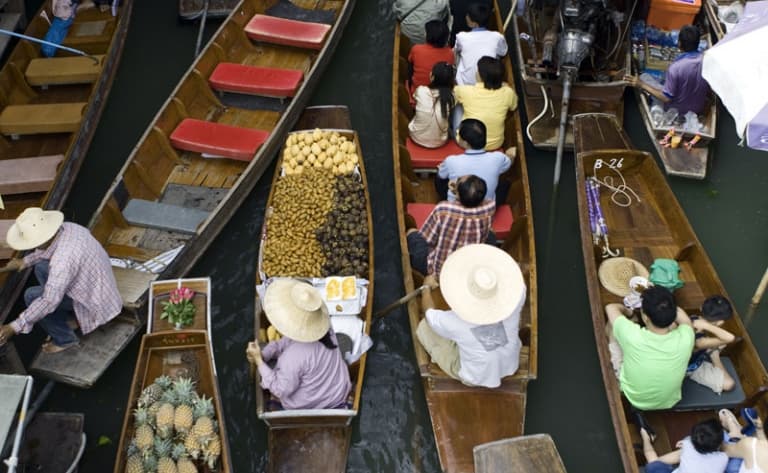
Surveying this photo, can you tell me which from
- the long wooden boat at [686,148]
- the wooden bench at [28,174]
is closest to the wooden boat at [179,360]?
the wooden bench at [28,174]

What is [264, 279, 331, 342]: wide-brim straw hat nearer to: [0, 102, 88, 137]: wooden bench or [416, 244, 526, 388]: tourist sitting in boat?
[416, 244, 526, 388]: tourist sitting in boat

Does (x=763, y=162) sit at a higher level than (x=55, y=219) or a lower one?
lower

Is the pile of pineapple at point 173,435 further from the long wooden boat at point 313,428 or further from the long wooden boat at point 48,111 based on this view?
the long wooden boat at point 48,111

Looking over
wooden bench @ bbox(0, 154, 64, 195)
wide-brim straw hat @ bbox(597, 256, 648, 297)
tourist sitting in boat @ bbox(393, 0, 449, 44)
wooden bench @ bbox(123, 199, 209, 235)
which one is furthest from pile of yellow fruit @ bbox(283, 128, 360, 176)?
wide-brim straw hat @ bbox(597, 256, 648, 297)

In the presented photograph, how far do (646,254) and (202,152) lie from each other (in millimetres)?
4295

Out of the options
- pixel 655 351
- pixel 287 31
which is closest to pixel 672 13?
pixel 287 31

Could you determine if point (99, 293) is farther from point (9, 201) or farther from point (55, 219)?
point (9, 201)

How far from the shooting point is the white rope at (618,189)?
21.8 feet

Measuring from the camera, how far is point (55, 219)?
516 cm

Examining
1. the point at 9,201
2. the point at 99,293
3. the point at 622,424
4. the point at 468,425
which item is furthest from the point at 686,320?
the point at 9,201

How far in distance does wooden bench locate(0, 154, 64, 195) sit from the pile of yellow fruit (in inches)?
88.1

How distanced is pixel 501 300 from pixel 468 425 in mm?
1091

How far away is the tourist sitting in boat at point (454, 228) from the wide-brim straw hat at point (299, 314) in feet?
4.79

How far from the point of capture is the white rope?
6652 millimetres
